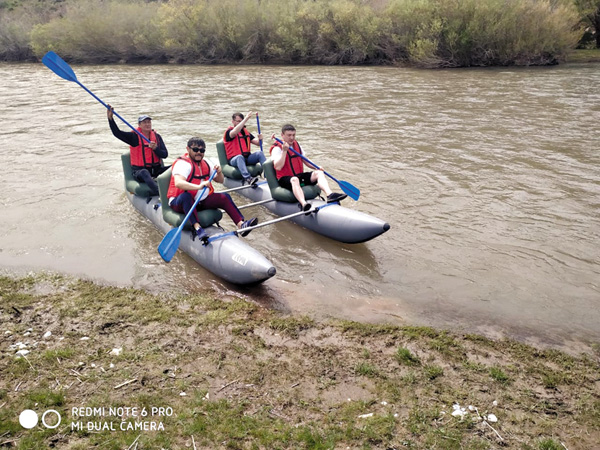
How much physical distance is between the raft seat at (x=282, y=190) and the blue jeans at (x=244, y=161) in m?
0.95

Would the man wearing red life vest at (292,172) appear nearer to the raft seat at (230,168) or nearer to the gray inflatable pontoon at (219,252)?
the gray inflatable pontoon at (219,252)

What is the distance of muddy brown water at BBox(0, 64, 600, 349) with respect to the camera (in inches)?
174

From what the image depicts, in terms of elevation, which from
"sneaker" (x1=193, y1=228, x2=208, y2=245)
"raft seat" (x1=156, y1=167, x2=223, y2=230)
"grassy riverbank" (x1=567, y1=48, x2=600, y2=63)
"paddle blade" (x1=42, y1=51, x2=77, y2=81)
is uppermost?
"paddle blade" (x1=42, y1=51, x2=77, y2=81)

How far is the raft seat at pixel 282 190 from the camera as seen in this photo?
6.07 m

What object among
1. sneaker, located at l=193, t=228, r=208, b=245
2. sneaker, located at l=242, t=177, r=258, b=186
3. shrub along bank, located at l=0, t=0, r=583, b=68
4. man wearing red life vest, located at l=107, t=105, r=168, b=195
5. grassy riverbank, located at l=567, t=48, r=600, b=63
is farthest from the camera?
grassy riverbank, located at l=567, t=48, r=600, b=63

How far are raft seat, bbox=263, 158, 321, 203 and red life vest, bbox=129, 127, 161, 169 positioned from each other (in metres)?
1.51

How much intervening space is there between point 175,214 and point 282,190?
1.44 meters

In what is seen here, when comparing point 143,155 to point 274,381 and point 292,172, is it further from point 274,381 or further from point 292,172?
point 274,381

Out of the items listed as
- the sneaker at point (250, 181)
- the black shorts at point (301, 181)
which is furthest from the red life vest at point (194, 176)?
the sneaker at point (250, 181)

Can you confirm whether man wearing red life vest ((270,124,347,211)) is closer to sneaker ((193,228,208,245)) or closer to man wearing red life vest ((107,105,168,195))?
sneaker ((193,228,208,245))

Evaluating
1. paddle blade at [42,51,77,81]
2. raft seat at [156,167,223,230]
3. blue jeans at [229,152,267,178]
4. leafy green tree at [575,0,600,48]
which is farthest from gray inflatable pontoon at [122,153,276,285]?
leafy green tree at [575,0,600,48]

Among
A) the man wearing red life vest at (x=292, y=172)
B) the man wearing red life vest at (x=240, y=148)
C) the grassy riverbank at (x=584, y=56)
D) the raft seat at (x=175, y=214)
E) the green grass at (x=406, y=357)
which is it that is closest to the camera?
the green grass at (x=406, y=357)

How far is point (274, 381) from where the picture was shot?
3252mm

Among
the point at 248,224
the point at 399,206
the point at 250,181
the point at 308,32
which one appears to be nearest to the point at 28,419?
the point at 248,224
